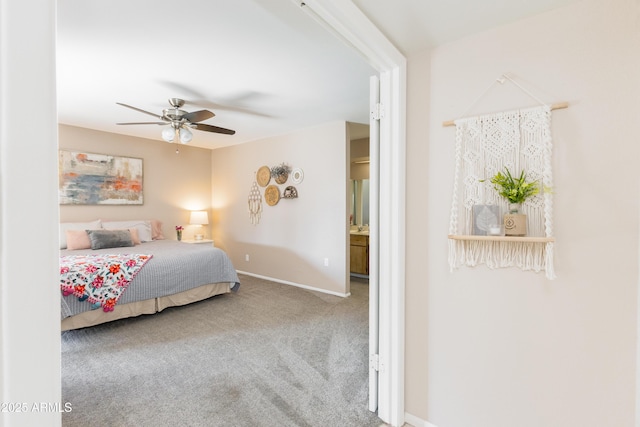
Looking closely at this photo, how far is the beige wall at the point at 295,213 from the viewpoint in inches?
164

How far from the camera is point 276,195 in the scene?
4.87 m

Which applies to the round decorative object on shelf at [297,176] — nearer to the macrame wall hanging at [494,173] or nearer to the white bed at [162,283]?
the white bed at [162,283]

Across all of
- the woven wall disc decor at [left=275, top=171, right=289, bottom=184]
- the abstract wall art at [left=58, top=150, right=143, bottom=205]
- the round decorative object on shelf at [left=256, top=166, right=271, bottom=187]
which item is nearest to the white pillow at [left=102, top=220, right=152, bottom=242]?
the abstract wall art at [left=58, top=150, right=143, bottom=205]

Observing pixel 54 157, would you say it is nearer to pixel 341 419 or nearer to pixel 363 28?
pixel 363 28

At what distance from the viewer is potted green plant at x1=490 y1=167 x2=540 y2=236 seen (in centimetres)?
140

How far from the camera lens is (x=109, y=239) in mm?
3975

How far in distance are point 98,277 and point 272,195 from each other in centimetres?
260

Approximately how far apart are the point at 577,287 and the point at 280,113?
3271 mm

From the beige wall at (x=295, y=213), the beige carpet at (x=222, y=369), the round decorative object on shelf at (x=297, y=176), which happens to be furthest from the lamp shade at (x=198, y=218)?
the beige carpet at (x=222, y=369)

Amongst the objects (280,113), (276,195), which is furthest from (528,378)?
(276,195)

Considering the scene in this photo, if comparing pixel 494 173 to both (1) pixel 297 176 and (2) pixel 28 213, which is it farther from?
(1) pixel 297 176

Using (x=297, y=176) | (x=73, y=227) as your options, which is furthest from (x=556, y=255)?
(x=73, y=227)

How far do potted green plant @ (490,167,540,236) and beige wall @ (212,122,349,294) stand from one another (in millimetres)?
2680

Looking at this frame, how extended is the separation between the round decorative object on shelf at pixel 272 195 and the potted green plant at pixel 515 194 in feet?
12.2
